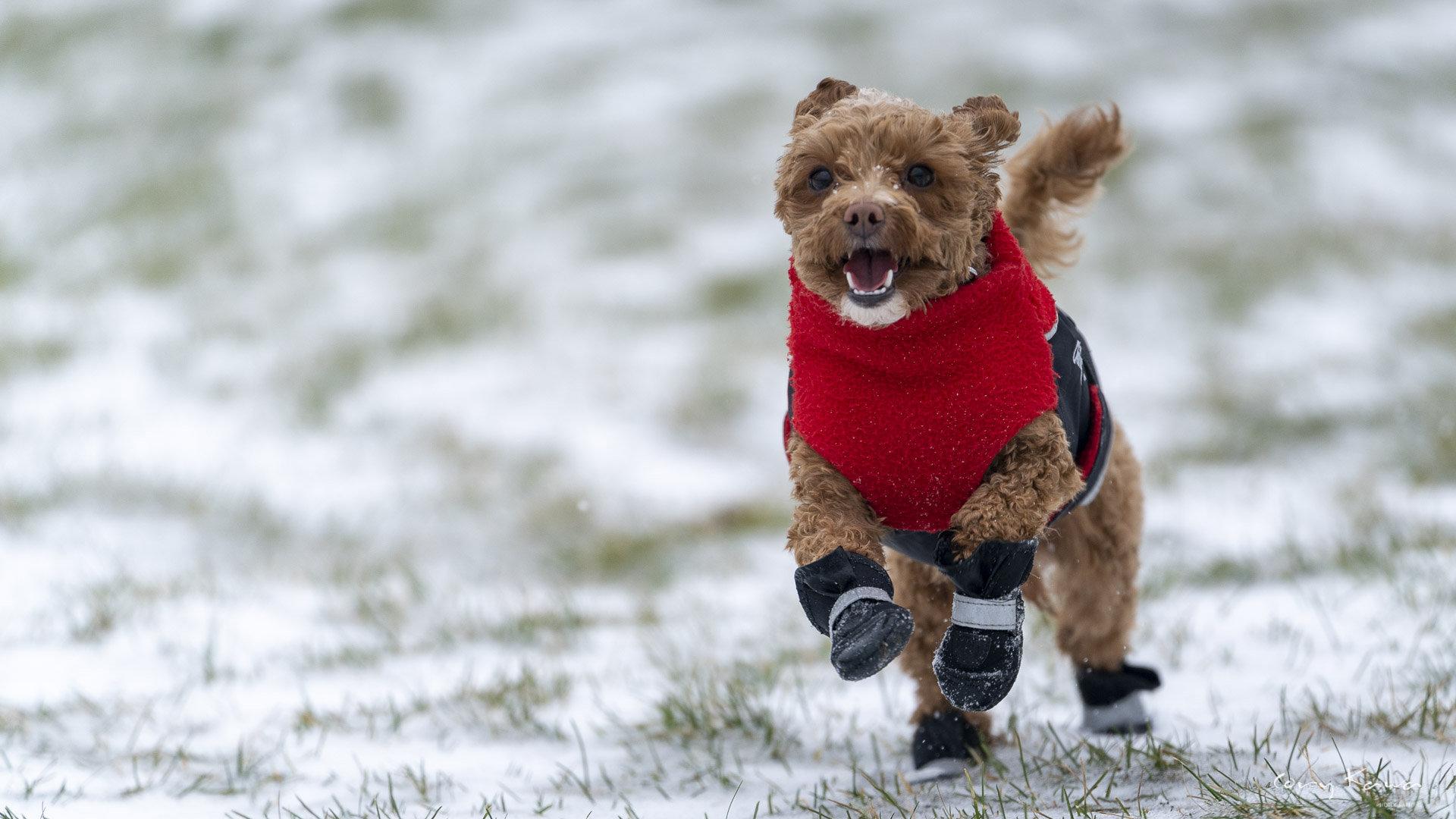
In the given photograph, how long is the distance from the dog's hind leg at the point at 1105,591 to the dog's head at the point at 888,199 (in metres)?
1.04

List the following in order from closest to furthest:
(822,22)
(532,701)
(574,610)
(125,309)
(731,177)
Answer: (532,701) < (574,610) < (125,309) < (731,177) < (822,22)

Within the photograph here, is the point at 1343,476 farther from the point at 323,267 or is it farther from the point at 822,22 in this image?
the point at 822,22

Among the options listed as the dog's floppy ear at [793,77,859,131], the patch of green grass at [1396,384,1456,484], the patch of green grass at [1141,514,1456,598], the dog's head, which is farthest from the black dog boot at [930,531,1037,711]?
the patch of green grass at [1396,384,1456,484]

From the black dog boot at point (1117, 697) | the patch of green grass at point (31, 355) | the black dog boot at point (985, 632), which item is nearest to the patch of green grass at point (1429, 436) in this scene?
the black dog boot at point (1117, 697)

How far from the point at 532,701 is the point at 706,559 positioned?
3.02m

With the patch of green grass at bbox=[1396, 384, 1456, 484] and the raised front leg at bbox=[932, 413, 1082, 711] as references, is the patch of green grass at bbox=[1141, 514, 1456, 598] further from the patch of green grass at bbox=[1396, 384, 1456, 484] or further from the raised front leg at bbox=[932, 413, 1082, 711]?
the raised front leg at bbox=[932, 413, 1082, 711]

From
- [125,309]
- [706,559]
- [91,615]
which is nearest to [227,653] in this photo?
[91,615]

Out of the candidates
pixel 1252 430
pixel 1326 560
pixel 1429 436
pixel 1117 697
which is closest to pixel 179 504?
pixel 1117 697

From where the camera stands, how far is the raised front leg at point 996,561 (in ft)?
7.12

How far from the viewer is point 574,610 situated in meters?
5.24

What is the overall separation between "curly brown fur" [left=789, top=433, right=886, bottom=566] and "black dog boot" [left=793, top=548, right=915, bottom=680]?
35mm

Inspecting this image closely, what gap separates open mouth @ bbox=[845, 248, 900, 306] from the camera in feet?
6.82

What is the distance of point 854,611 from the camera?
2.07m

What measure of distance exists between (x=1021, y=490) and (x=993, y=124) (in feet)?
2.39
